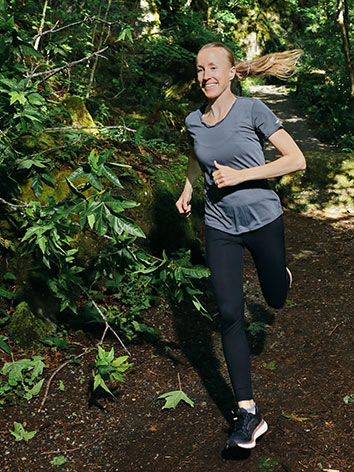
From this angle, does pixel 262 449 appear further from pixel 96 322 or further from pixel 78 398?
pixel 96 322

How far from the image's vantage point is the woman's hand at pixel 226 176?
9.05ft

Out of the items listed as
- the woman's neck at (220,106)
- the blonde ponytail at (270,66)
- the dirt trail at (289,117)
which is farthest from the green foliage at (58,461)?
the dirt trail at (289,117)

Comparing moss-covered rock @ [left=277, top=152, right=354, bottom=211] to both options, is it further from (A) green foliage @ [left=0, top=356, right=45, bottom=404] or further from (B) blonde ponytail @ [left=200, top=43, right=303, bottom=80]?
(A) green foliage @ [left=0, top=356, right=45, bottom=404]

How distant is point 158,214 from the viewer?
16.8ft

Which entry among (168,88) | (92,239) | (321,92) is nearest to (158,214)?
(92,239)

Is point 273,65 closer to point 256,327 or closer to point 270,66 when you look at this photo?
point 270,66

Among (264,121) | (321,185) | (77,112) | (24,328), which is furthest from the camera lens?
(321,185)

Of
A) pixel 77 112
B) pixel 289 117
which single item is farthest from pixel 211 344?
pixel 289 117

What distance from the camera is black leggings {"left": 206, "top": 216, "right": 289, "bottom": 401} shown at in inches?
115

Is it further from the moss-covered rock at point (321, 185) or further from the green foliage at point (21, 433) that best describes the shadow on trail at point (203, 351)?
the moss-covered rock at point (321, 185)

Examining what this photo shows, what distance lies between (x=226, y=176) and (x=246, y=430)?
1.40m

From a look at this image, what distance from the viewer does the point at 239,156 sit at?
2941 mm

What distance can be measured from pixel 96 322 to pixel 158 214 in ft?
4.59

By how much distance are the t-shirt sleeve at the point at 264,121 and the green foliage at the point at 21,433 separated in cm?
225
